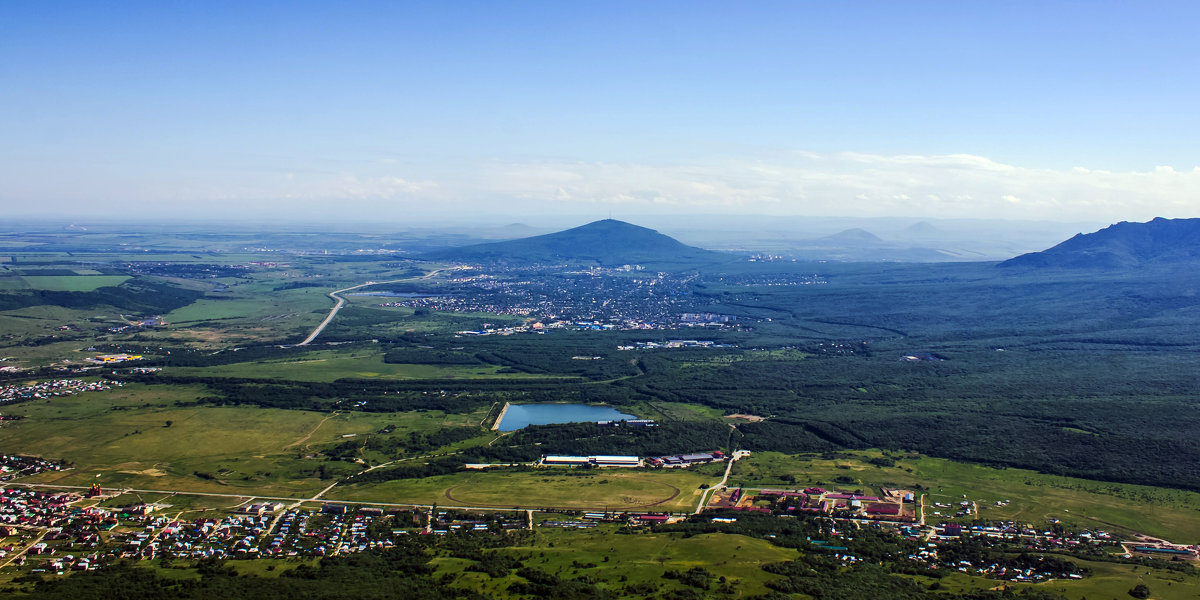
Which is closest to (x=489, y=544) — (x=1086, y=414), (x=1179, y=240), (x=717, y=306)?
(x=1086, y=414)

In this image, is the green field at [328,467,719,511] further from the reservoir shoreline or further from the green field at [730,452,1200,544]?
the reservoir shoreline

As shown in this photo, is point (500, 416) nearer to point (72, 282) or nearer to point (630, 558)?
point (630, 558)

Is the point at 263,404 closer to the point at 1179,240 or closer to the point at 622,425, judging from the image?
the point at 622,425

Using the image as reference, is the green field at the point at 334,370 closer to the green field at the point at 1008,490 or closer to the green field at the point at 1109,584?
the green field at the point at 1008,490

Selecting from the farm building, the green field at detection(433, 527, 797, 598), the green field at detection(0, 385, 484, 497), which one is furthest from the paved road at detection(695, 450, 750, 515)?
the green field at detection(0, 385, 484, 497)

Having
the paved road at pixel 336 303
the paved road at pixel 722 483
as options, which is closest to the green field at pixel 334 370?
the paved road at pixel 336 303

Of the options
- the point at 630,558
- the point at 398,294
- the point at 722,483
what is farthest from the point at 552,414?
the point at 398,294
